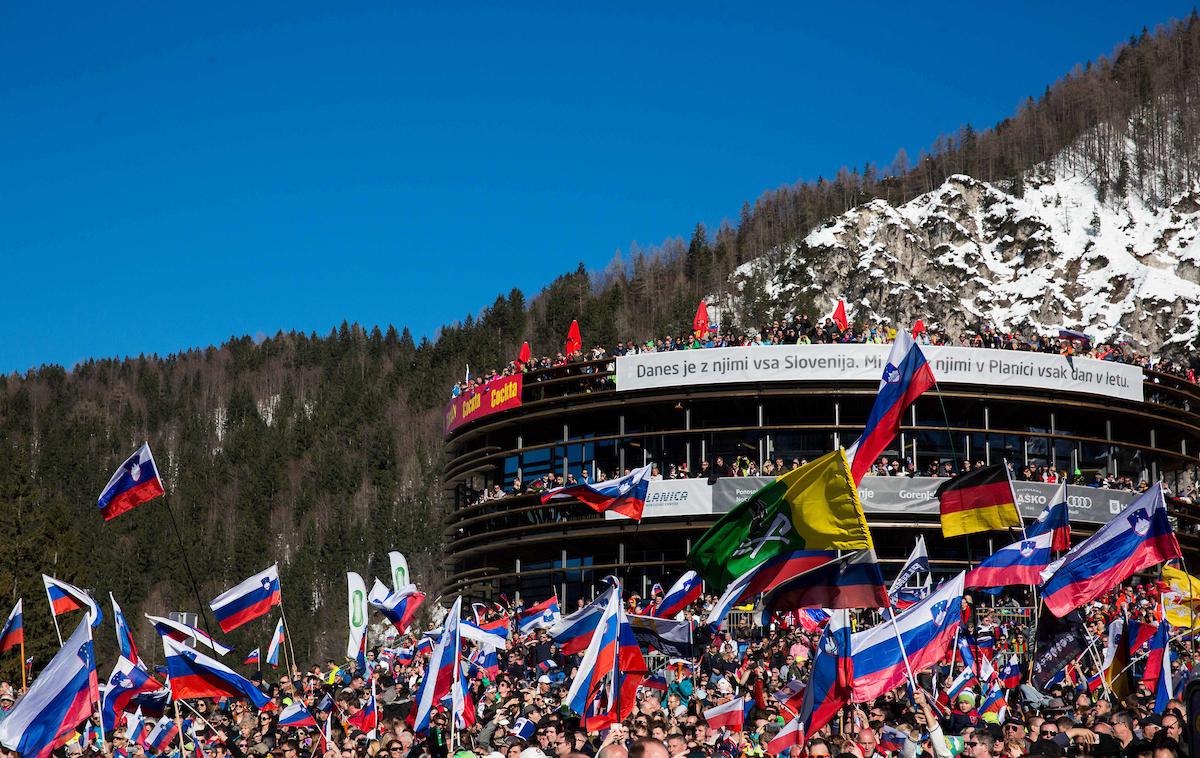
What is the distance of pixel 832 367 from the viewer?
163 ft

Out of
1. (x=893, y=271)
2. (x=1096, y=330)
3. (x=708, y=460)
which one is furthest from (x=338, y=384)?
(x=708, y=460)

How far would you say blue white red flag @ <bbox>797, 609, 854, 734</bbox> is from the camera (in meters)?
17.3

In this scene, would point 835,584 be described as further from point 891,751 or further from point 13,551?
point 13,551

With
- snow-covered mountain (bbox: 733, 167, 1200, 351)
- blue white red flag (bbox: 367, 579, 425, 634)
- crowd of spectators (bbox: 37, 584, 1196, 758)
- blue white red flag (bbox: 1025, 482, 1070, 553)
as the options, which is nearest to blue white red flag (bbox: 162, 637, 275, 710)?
crowd of spectators (bbox: 37, 584, 1196, 758)

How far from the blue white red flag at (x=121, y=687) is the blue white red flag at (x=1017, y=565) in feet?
48.5

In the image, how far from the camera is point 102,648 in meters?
112

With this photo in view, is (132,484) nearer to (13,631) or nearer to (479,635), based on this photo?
(13,631)

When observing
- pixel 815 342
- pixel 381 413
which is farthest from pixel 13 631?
pixel 381 413

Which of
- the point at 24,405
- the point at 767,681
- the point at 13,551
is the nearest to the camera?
the point at 767,681

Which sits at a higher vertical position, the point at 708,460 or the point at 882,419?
the point at 708,460

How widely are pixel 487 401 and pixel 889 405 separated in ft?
121

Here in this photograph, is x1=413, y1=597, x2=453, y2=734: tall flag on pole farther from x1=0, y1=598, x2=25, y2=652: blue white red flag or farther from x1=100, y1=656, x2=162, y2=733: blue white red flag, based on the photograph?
x1=0, y1=598, x2=25, y2=652: blue white red flag

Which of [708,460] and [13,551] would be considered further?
[13,551]

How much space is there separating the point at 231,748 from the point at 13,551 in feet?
161
